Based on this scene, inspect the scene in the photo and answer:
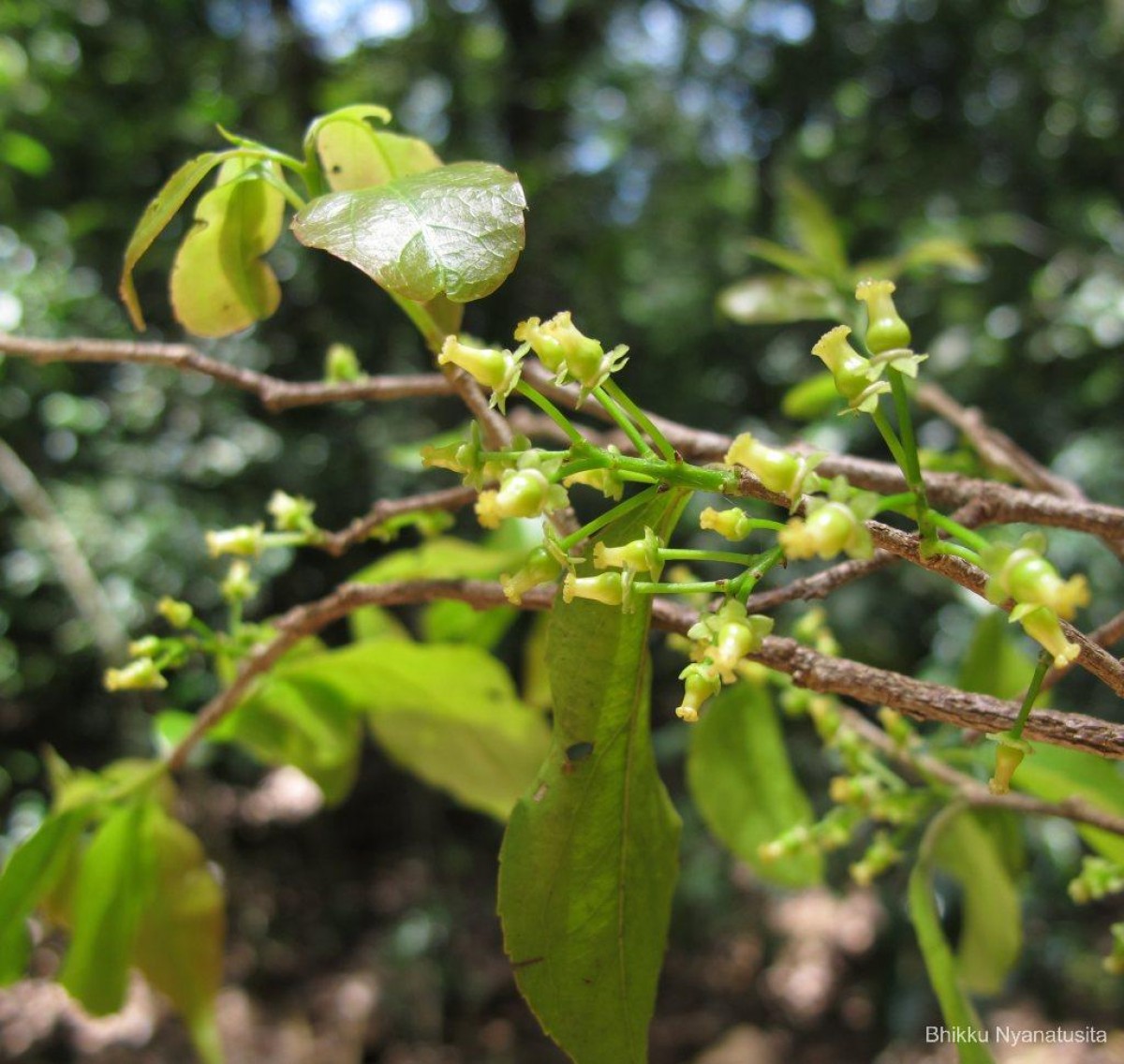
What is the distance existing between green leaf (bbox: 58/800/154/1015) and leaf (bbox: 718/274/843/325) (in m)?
0.60

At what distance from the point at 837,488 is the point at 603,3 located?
2381mm

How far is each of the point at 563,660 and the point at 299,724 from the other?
373 millimetres

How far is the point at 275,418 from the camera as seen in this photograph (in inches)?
79.7

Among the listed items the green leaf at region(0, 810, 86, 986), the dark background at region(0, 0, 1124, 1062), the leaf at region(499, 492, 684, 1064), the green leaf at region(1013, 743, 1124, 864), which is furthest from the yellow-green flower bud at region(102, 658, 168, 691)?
the dark background at region(0, 0, 1124, 1062)

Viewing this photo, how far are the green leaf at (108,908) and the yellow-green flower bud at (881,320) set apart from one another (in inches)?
21.7

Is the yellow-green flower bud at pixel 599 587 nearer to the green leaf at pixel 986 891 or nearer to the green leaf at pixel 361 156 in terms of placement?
the green leaf at pixel 361 156

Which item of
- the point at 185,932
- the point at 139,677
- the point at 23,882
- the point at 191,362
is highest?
the point at 191,362

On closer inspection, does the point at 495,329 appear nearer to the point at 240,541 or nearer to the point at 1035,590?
the point at 240,541

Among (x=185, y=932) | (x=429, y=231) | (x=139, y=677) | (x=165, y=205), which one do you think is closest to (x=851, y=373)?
(x=429, y=231)

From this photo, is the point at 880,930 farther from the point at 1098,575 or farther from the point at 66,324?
the point at 66,324

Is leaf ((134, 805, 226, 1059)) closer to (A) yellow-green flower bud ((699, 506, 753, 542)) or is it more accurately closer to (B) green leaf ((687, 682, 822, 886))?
(B) green leaf ((687, 682, 822, 886))

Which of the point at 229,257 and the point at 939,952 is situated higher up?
the point at 229,257

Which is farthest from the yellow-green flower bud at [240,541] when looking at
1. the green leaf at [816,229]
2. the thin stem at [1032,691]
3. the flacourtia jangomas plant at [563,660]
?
the green leaf at [816,229]

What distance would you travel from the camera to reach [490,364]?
29cm
